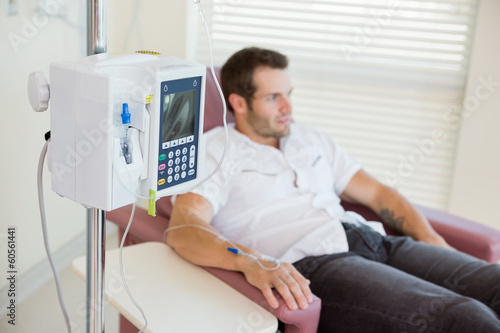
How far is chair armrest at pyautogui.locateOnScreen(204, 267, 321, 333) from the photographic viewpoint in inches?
57.1

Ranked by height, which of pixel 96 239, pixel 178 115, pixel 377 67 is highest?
pixel 178 115

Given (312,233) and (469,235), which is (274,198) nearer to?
(312,233)

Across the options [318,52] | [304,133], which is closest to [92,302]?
[304,133]

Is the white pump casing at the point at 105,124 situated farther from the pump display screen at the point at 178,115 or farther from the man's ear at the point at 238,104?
the man's ear at the point at 238,104

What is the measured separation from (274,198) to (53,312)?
961 millimetres

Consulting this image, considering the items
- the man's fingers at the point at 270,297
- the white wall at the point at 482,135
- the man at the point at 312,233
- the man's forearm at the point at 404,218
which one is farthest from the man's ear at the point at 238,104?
the white wall at the point at 482,135

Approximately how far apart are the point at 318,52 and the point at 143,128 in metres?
1.93

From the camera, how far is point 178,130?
3.79 ft

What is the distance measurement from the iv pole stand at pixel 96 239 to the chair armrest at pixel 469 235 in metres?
1.26

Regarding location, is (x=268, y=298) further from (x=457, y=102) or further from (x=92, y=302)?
(x=457, y=102)

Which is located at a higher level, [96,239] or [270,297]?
[96,239]

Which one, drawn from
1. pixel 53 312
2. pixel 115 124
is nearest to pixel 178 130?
pixel 115 124

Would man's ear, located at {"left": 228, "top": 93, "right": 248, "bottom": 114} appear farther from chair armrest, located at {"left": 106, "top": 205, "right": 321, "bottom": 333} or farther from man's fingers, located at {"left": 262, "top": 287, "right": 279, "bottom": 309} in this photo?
man's fingers, located at {"left": 262, "top": 287, "right": 279, "bottom": 309}

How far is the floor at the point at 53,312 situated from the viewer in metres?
2.21
